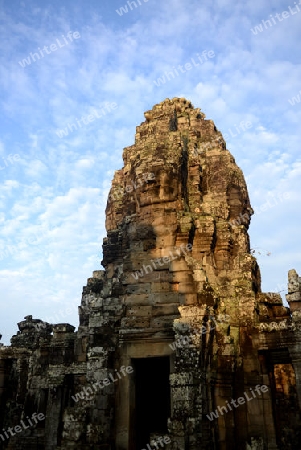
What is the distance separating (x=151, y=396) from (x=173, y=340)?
378 cm

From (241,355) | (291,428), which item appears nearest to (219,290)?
(241,355)

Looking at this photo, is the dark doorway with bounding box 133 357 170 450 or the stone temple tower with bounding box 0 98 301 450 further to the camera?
the dark doorway with bounding box 133 357 170 450

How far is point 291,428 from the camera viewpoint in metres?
12.7

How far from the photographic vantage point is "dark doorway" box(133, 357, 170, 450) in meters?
11.0

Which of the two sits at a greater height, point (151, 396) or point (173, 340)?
point (173, 340)

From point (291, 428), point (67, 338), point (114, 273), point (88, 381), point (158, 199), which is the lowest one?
point (291, 428)

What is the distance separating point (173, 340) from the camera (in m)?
10.1

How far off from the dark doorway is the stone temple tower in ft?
0.15

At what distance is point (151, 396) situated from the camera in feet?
41.7

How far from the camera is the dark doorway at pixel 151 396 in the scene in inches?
431

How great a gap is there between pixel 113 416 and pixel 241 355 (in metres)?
3.79

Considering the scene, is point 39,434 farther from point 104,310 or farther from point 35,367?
point 104,310

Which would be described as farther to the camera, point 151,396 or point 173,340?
point 151,396

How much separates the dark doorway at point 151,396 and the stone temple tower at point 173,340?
0.15ft
